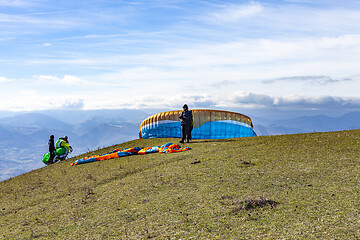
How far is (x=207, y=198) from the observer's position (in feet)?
37.8

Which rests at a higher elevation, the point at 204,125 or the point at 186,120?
the point at 186,120

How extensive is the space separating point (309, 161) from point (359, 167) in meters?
2.39

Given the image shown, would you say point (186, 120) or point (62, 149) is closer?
point (186, 120)

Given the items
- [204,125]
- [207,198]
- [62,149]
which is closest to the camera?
[207,198]

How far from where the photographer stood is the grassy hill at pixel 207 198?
8.90 meters

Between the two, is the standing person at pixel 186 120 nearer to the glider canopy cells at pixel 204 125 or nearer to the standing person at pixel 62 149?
the glider canopy cells at pixel 204 125

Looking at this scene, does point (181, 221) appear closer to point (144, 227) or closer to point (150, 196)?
point (144, 227)

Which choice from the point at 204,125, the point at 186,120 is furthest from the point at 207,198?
the point at 204,125

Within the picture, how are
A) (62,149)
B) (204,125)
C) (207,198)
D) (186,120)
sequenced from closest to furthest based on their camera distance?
(207,198), (186,120), (62,149), (204,125)

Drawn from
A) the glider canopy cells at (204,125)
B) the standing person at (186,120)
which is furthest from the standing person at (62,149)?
the standing person at (186,120)

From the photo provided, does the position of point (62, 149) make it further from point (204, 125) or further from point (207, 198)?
point (207, 198)

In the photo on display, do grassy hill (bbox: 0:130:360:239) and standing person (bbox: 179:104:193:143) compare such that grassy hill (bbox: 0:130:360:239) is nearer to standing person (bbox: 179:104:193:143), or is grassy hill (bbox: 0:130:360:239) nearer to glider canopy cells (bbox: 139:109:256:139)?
standing person (bbox: 179:104:193:143)

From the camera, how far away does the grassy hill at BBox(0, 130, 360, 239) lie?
350 inches

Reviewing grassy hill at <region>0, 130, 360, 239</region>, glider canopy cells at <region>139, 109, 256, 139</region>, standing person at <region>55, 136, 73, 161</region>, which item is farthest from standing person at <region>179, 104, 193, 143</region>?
standing person at <region>55, 136, 73, 161</region>
